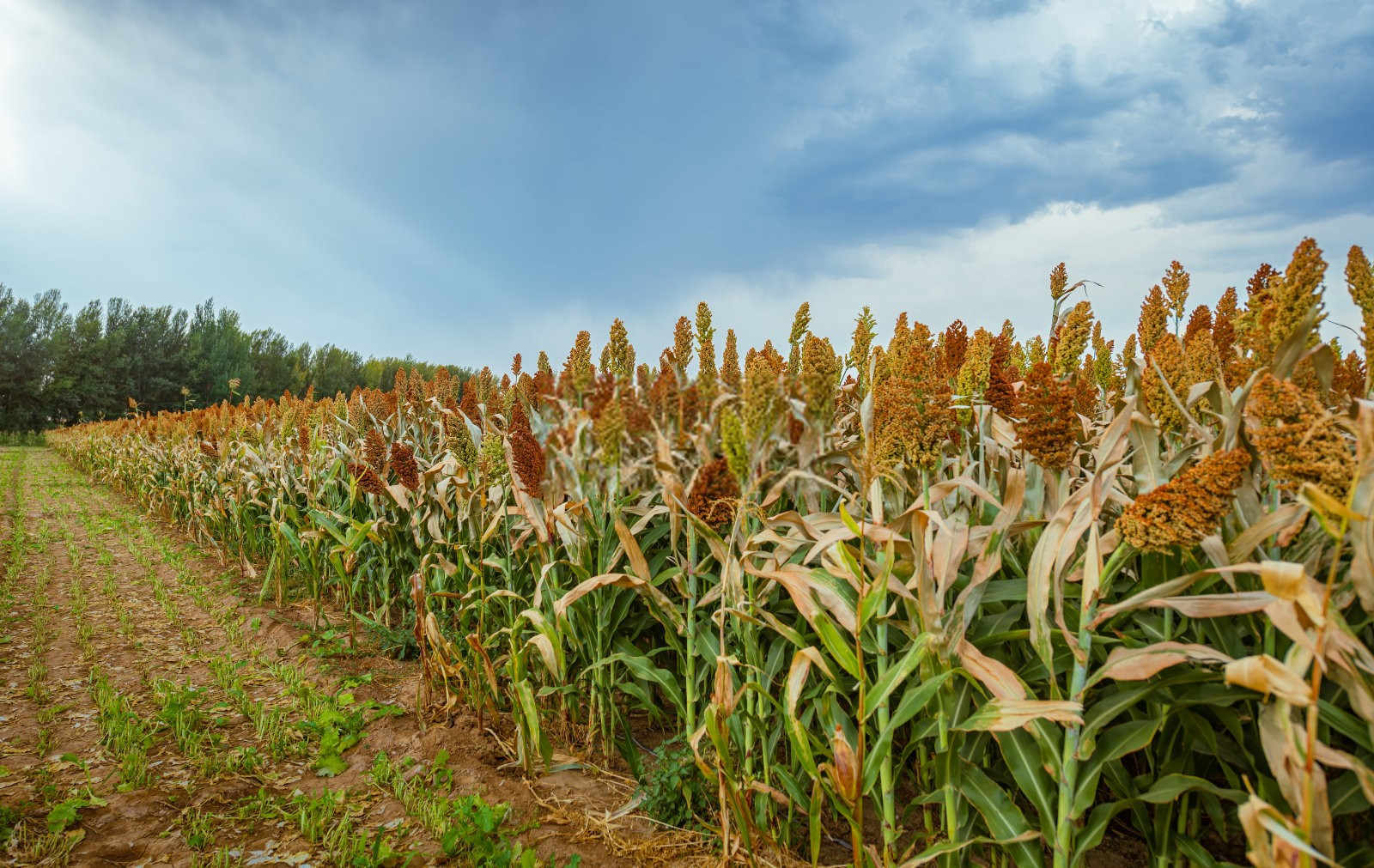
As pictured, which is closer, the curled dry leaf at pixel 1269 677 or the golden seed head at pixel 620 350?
the curled dry leaf at pixel 1269 677

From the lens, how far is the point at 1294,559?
1.48 meters

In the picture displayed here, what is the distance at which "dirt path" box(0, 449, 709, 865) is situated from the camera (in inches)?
92.4

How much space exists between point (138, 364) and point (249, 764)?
58529 mm

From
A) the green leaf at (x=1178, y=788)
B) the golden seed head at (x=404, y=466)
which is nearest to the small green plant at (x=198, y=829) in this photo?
the golden seed head at (x=404, y=466)

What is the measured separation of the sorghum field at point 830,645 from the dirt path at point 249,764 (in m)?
0.02

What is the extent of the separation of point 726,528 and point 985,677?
3.59 feet

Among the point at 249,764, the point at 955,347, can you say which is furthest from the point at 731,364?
the point at 249,764

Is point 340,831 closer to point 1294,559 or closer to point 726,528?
point 726,528

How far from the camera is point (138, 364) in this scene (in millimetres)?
47500

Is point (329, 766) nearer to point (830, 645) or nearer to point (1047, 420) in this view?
point (830, 645)

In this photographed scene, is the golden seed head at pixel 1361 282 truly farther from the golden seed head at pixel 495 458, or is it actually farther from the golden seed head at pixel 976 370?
the golden seed head at pixel 495 458

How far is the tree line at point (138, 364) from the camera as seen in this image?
4178cm

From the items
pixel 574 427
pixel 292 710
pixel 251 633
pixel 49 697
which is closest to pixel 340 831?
pixel 292 710

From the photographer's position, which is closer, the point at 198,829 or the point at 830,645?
the point at 830,645
